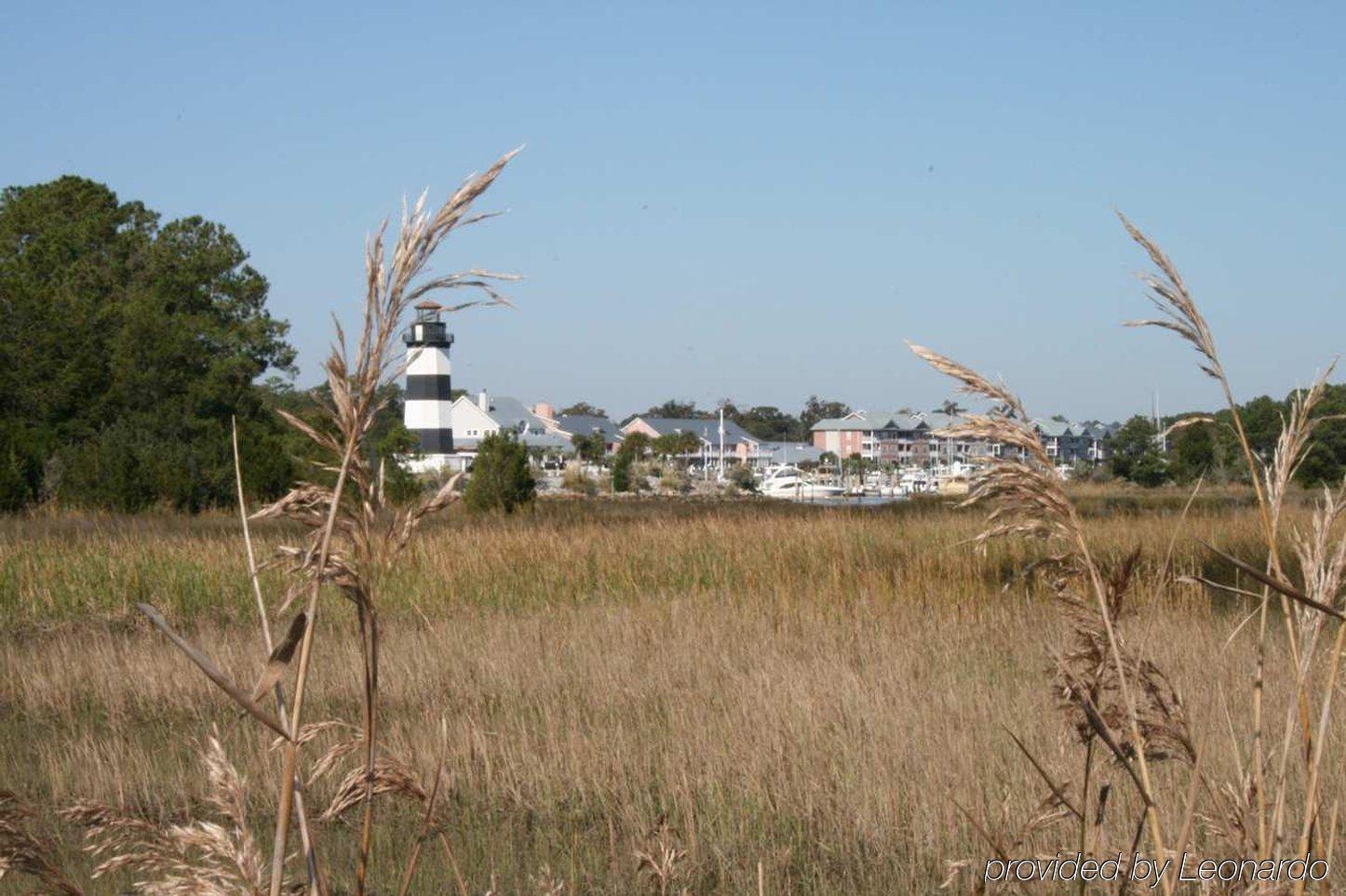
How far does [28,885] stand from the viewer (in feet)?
12.3

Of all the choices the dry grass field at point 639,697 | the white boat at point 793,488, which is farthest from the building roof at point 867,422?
the dry grass field at point 639,697

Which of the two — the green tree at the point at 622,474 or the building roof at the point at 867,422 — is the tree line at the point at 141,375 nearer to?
the green tree at the point at 622,474

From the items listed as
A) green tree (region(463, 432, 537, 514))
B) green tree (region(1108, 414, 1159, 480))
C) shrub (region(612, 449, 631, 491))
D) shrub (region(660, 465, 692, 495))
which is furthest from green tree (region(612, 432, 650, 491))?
green tree (region(463, 432, 537, 514))

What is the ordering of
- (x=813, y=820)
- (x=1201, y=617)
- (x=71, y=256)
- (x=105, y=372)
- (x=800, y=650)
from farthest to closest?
(x=71, y=256) → (x=105, y=372) → (x=1201, y=617) → (x=800, y=650) → (x=813, y=820)

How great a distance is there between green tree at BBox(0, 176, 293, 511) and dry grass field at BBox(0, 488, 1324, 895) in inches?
553

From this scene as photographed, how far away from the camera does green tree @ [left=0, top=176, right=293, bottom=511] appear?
2784cm

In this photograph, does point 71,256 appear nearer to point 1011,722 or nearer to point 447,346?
point 447,346

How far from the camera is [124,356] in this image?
35.7m

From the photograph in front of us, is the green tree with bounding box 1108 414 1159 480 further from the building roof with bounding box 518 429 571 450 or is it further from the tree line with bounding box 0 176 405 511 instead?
the building roof with bounding box 518 429 571 450

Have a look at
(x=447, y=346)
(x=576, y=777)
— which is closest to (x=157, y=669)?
(x=576, y=777)

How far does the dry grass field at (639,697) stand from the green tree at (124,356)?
1406cm

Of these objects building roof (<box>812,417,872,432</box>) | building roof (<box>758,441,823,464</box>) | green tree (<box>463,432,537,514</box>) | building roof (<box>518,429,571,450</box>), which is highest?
building roof (<box>812,417,872,432</box>)

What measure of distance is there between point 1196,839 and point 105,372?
3821 centimetres

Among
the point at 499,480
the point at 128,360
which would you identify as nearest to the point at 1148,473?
the point at 499,480
